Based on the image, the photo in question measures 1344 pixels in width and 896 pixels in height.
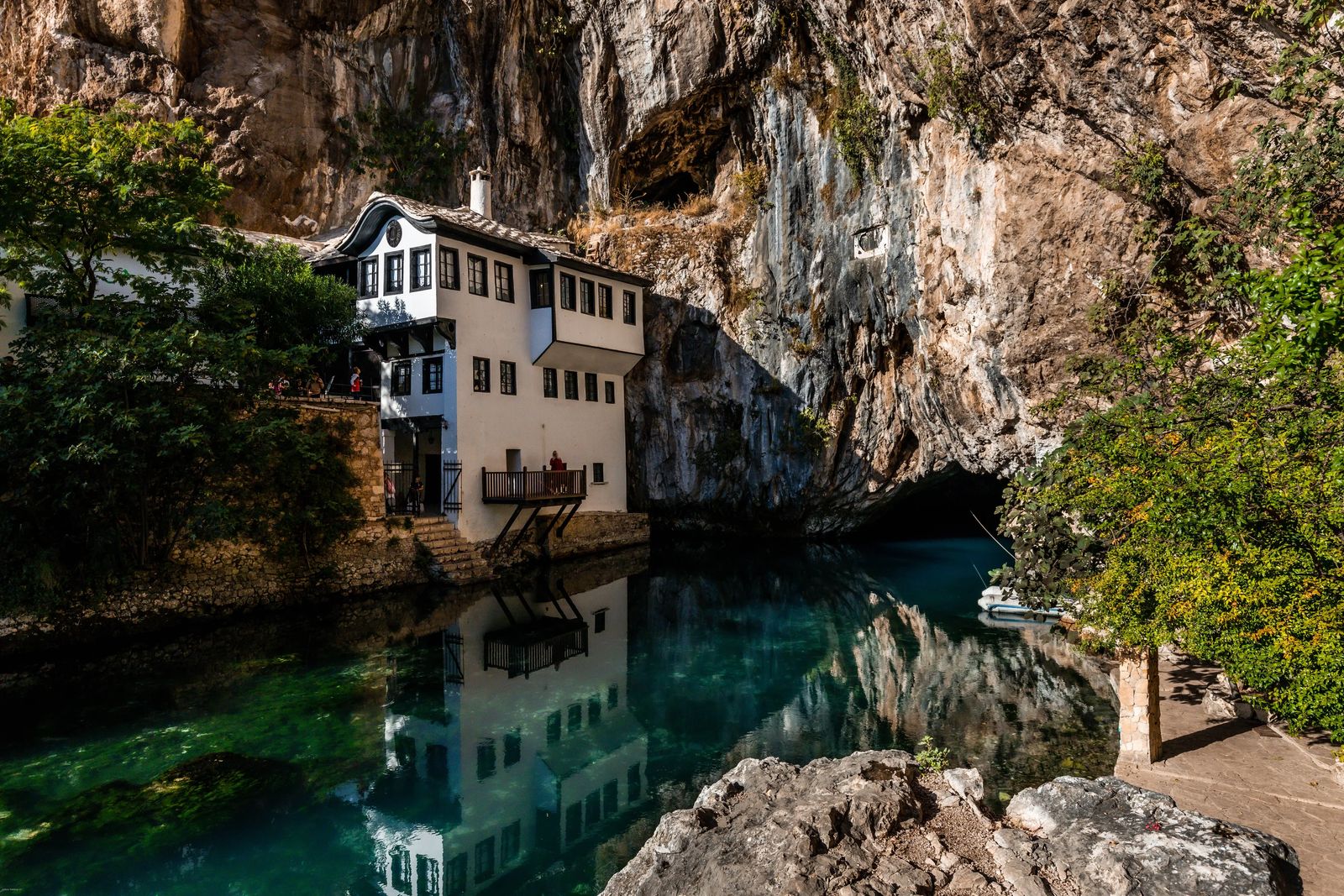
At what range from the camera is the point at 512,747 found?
9.90 m

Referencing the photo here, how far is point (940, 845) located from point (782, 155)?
24.8 metres

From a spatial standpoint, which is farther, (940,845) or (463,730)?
(463,730)

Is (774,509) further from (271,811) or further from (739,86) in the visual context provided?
(271,811)

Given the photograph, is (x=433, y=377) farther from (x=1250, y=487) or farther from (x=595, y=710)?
(x=1250, y=487)

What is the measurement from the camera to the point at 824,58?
925 inches

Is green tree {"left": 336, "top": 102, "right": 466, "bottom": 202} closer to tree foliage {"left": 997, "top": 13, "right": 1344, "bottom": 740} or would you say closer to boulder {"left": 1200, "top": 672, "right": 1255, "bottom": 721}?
tree foliage {"left": 997, "top": 13, "right": 1344, "bottom": 740}

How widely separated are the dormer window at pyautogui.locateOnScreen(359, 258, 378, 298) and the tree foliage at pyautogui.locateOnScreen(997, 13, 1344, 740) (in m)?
18.9

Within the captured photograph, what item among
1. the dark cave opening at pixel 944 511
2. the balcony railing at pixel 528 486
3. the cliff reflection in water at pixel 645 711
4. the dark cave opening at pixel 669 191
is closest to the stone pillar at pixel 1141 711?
the cliff reflection in water at pixel 645 711

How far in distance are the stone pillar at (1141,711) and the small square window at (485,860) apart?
646 cm

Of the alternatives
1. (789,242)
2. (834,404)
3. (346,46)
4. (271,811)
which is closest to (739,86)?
(789,242)

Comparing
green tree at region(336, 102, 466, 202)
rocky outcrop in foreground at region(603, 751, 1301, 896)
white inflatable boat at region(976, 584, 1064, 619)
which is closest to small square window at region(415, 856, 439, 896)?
rocky outcrop in foreground at region(603, 751, 1301, 896)

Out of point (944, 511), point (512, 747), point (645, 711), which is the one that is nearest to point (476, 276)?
point (645, 711)

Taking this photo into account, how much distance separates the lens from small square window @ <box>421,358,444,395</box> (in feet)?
70.9

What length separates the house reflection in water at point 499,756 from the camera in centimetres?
730
